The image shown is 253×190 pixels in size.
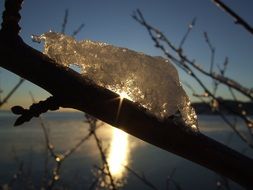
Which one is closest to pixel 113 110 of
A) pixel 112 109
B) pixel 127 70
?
pixel 112 109

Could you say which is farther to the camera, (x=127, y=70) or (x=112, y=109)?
(x=127, y=70)

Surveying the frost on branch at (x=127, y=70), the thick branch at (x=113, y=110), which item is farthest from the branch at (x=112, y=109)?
the frost on branch at (x=127, y=70)

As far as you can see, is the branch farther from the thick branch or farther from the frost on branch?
the frost on branch

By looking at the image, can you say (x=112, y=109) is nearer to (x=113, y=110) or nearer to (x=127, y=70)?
(x=113, y=110)

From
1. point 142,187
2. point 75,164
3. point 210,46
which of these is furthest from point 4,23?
point 75,164

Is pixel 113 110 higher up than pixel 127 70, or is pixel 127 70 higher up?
pixel 127 70

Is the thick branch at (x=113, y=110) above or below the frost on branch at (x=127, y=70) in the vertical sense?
below

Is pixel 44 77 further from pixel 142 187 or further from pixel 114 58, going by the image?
pixel 142 187

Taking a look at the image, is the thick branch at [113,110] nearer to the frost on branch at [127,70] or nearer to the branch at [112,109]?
the branch at [112,109]
